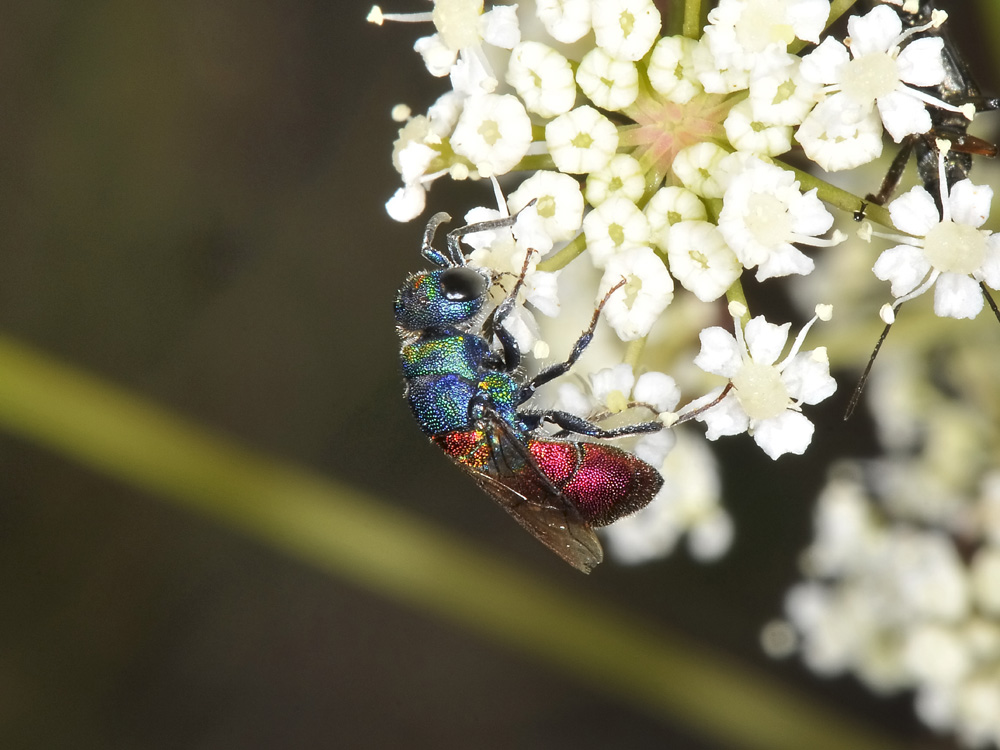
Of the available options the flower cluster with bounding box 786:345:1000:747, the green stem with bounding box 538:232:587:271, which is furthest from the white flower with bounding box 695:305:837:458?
the flower cluster with bounding box 786:345:1000:747

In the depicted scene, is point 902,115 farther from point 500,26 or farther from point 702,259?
point 500,26

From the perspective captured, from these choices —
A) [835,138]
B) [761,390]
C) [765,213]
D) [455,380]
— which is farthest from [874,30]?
[455,380]

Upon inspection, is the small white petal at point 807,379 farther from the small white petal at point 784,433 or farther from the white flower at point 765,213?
the white flower at point 765,213

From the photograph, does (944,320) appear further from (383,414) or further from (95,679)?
(95,679)

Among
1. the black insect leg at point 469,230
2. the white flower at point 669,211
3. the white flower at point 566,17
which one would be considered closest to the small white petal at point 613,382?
the white flower at point 669,211

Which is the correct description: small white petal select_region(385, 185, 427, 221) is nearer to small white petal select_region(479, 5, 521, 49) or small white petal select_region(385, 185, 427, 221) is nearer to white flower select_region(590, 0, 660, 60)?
small white petal select_region(479, 5, 521, 49)

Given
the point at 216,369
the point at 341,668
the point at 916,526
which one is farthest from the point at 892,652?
the point at 216,369
